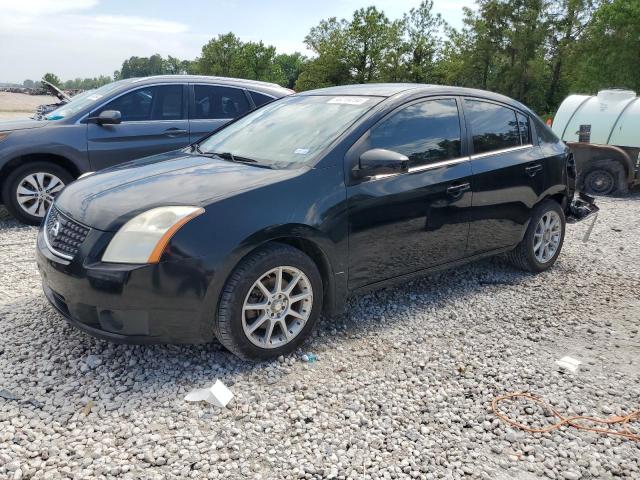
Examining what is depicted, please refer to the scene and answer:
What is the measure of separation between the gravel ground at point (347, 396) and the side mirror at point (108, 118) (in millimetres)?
2606

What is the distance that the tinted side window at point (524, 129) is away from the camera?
194 inches

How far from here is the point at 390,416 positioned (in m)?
2.87

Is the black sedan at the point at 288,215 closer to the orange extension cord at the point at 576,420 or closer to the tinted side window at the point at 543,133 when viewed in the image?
the tinted side window at the point at 543,133

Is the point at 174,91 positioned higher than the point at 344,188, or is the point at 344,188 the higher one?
the point at 174,91

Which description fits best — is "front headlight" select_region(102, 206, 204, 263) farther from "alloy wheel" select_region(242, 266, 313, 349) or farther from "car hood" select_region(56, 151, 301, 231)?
"alloy wheel" select_region(242, 266, 313, 349)

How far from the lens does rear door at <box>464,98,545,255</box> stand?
4.42 metres

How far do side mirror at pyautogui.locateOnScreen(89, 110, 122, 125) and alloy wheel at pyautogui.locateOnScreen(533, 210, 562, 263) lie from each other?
495 cm

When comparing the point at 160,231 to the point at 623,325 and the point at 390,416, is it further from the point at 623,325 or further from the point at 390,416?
the point at 623,325

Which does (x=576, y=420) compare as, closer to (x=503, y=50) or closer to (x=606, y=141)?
(x=606, y=141)

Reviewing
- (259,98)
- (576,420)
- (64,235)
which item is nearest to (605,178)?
(259,98)

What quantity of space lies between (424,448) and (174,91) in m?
5.79

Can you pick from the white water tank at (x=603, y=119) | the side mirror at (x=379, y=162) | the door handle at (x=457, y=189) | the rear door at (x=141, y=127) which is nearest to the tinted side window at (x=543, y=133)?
the door handle at (x=457, y=189)

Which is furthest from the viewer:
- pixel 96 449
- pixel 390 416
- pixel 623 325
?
pixel 623 325

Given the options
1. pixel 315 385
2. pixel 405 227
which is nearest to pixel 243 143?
pixel 405 227
